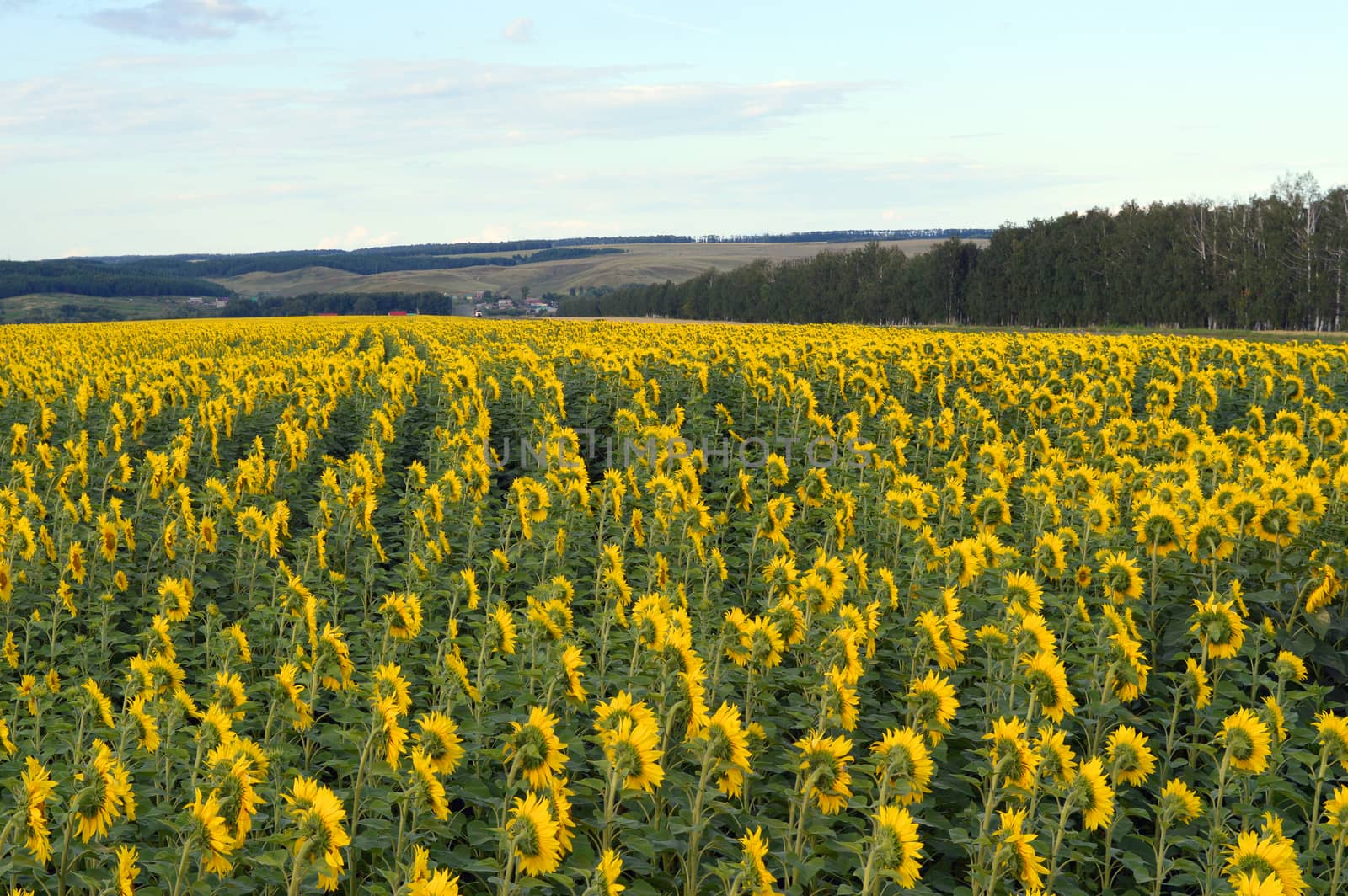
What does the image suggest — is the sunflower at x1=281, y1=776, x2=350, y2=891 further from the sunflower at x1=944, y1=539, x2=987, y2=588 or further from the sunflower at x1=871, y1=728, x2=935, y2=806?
the sunflower at x1=944, y1=539, x2=987, y2=588

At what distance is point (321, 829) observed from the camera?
3355 millimetres

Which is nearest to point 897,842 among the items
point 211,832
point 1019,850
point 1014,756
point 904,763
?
point 904,763

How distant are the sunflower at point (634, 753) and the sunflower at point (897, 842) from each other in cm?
88

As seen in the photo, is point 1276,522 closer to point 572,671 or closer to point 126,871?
point 572,671

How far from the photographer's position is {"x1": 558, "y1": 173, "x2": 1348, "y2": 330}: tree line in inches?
2813

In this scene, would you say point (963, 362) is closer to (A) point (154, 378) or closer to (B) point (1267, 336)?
(A) point (154, 378)

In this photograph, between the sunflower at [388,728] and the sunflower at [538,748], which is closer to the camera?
the sunflower at [538,748]

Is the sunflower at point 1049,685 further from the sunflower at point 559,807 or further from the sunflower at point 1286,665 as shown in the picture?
the sunflower at point 559,807

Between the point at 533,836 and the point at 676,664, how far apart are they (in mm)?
1185

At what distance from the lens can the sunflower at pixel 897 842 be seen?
3543 millimetres

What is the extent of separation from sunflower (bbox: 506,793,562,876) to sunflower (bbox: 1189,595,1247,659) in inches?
168

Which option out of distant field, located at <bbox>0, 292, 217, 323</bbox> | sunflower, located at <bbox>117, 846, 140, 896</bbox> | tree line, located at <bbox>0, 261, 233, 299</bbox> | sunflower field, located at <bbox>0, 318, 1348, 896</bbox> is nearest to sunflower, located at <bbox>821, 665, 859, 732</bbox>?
sunflower field, located at <bbox>0, 318, 1348, 896</bbox>

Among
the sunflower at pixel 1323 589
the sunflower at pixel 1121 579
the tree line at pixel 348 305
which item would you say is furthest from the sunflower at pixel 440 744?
the tree line at pixel 348 305

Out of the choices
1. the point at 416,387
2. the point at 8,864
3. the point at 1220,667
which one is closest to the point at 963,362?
the point at 416,387
